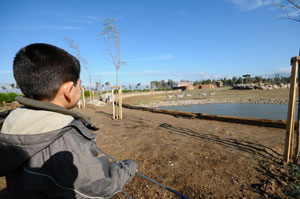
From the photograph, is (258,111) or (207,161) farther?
(258,111)

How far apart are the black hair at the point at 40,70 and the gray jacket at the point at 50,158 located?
0.39 ft

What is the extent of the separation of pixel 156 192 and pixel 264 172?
250cm

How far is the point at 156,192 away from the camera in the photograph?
307 centimetres

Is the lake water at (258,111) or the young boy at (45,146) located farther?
the lake water at (258,111)

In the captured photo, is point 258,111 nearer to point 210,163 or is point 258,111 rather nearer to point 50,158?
point 210,163

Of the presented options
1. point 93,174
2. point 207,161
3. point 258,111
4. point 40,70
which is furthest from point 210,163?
point 258,111

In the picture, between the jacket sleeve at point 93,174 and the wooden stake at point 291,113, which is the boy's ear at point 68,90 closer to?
the jacket sleeve at point 93,174

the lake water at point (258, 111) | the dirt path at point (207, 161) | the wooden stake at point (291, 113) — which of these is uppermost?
the wooden stake at point (291, 113)

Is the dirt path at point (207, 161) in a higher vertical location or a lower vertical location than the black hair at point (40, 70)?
lower

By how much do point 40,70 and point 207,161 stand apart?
420 cm

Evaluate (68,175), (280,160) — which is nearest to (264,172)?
(280,160)

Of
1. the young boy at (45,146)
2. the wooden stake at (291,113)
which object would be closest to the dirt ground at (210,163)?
the wooden stake at (291,113)

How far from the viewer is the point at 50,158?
0.84m

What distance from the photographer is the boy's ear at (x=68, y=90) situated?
3.50 feet
